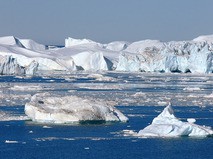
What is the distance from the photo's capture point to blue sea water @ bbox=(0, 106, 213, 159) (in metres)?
19.6

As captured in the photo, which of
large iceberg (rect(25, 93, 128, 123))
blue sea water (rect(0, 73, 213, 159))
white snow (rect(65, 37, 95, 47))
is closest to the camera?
blue sea water (rect(0, 73, 213, 159))

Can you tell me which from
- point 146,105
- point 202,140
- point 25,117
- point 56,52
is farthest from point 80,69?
point 202,140

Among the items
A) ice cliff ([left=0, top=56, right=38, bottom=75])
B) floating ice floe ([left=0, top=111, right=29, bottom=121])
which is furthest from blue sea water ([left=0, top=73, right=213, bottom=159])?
ice cliff ([left=0, top=56, right=38, bottom=75])

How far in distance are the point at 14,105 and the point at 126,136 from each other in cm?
1161

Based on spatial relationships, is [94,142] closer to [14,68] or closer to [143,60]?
[14,68]

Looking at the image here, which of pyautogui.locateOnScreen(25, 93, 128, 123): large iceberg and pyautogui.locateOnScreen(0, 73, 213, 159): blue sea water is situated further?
pyautogui.locateOnScreen(25, 93, 128, 123): large iceberg

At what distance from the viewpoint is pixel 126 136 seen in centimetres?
A: 2284

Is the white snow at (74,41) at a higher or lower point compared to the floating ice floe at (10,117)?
higher

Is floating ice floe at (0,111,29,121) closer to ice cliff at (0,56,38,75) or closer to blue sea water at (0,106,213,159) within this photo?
blue sea water at (0,106,213,159)

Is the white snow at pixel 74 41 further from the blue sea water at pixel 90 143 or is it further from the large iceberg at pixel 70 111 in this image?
the blue sea water at pixel 90 143

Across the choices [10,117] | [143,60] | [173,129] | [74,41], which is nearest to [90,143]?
[173,129]

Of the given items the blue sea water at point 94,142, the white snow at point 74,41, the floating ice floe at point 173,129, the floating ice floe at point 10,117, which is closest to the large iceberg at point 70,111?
the blue sea water at point 94,142

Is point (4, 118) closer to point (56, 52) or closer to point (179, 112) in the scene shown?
point (179, 112)

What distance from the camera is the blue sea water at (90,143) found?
1959cm
